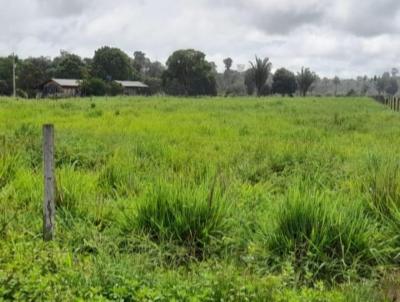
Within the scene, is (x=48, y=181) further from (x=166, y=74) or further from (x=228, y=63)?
(x=228, y=63)

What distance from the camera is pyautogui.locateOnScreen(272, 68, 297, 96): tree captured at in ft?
273

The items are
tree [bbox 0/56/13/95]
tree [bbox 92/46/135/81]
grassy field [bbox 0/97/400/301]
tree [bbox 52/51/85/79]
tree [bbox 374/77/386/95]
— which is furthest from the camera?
tree [bbox 374/77/386/95]

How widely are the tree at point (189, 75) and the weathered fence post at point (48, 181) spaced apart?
243ft

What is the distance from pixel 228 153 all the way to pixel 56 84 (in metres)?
64.6

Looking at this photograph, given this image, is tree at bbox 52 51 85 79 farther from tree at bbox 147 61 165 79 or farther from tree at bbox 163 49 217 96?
tree at bbox 147 61 165 79

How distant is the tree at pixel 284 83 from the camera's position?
83.1m

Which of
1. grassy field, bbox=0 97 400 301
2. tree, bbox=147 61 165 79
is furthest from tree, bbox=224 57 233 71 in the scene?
grassy field, bbox=0 97 400 301

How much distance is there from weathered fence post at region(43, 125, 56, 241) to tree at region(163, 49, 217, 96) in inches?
2917

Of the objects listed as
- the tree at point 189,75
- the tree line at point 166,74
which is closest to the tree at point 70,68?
the tree line at point 166,74

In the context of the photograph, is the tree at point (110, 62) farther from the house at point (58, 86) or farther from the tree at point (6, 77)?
the tree at point (6, 77)

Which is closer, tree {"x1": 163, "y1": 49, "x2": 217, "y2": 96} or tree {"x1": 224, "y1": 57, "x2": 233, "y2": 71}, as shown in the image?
tree {"x1": 163, "y1": 49, "x2": 217, "y2": 96}

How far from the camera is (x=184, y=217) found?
4480 mm

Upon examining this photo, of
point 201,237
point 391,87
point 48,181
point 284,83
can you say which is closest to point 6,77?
point 284,83

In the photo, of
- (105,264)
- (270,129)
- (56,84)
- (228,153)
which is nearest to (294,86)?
(56,84)
